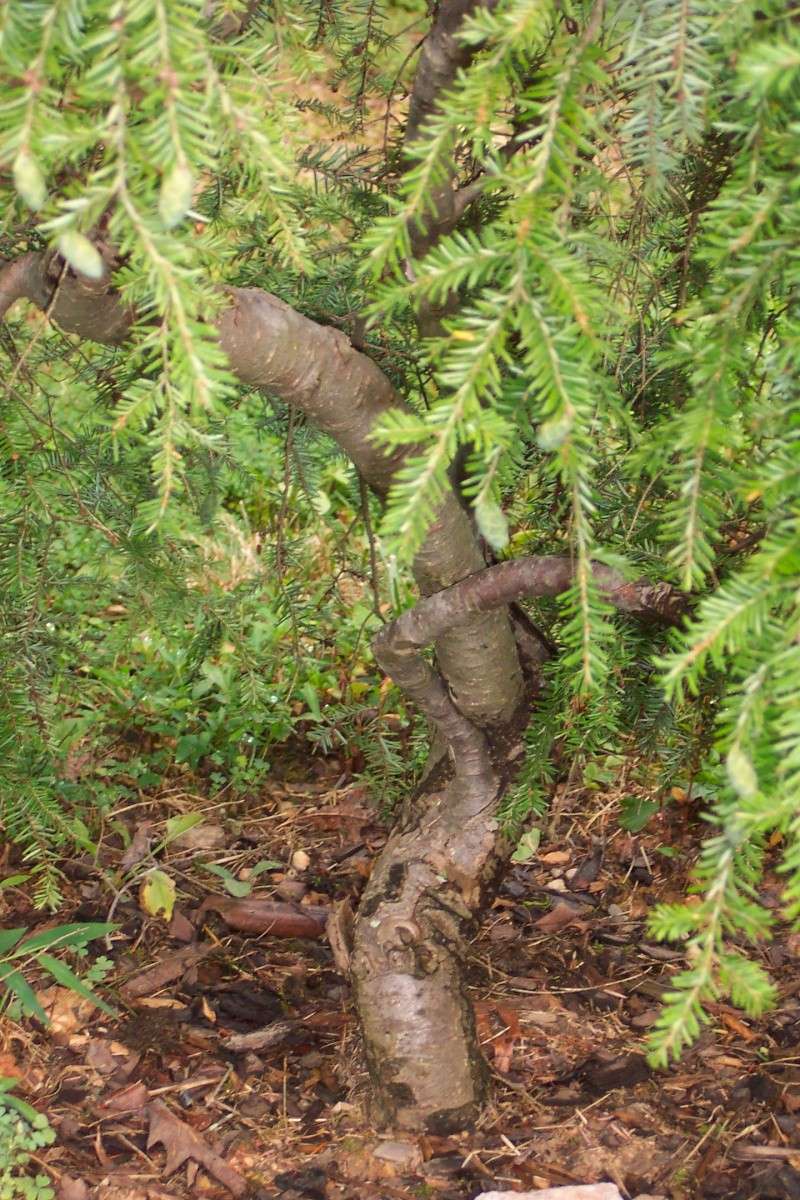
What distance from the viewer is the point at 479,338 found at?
0.93m

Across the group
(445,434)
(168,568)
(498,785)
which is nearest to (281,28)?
(445,434)

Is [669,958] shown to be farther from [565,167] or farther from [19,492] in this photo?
[565,167]

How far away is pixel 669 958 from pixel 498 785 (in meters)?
0.67

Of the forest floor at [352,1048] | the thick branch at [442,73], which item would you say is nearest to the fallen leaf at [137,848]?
the forest floor at [352,1048]

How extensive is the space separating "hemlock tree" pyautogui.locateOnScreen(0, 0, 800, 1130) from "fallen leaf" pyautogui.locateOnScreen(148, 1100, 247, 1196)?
0.95 feet

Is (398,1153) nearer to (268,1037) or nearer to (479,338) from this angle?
(268,1037)

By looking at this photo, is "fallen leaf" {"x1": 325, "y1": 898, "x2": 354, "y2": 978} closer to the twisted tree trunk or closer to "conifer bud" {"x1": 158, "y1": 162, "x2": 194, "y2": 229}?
the twisted tree trunk

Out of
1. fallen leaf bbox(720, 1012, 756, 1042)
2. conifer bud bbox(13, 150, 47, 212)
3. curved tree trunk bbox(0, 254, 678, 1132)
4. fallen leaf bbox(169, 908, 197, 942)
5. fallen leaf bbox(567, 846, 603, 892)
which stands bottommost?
fallen leaf bbox(567, 846, 603, 892)

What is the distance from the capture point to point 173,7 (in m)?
0.79

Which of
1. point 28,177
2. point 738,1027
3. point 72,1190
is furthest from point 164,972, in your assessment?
point 28,177

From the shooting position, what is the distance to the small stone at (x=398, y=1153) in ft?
5.93

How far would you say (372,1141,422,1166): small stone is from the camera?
1807 mm

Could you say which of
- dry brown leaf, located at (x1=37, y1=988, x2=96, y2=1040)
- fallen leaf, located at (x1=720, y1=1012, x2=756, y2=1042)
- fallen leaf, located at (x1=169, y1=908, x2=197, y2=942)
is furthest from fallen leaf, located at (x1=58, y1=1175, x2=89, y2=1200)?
fallen leaf, located at (x1=720, y1=1012, x2=756, y2=1042)

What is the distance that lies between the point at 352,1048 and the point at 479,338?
154 cm
